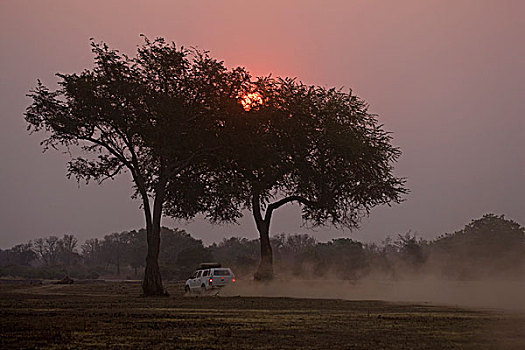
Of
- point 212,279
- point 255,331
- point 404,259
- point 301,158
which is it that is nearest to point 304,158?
point 301,158

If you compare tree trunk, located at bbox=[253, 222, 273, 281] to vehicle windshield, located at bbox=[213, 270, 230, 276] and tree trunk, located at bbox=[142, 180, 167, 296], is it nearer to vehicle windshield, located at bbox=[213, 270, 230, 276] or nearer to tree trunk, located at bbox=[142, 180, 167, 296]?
vehicle windshield, located at bbox=[213, 270, 230, 276]

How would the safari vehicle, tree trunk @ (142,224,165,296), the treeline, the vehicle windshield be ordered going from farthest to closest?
the treeline < the vehicle windshield < the safari vehicle < tree trunk @ (142,224,165,296)

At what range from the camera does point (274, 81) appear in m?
54.3

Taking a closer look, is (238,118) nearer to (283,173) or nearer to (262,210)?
(283,173)

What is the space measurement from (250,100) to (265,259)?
47.9ft

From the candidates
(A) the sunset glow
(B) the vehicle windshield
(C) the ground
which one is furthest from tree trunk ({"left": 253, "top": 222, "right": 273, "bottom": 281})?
(C) the ground

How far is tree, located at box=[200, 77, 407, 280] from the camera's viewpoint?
152 feet

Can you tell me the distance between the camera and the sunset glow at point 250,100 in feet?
149

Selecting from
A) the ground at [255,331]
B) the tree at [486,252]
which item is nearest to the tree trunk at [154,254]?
the ground at [255,331]

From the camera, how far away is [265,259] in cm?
5491

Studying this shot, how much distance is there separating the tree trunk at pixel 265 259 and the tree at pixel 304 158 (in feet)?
0.25

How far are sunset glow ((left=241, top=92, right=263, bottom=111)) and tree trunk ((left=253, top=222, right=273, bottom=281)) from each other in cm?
1228

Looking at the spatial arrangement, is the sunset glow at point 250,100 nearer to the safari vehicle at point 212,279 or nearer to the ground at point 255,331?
the safari vehicle at point 212,279

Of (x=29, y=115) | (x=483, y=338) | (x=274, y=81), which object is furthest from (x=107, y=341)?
(x=274, y=81)
